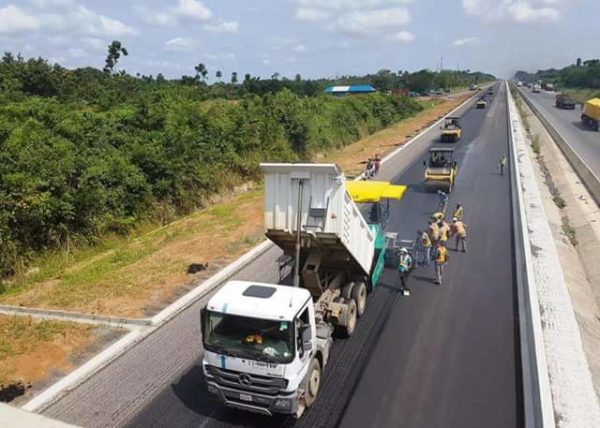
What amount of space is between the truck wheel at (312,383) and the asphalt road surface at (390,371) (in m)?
0.24

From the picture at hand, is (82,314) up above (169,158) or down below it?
below

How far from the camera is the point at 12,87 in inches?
1614

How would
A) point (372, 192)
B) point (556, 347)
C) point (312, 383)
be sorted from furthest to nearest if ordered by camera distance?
point (372, 192)
point (556, 347)
point (312, 383)

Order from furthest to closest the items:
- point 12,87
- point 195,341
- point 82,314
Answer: point 12,87 → point 82,314 → point 195,341

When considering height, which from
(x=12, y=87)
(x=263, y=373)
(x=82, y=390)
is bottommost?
(x=82, y=390)

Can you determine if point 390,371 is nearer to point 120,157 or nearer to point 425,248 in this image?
point 425,248

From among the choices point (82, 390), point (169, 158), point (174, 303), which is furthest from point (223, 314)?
point (169, 158)

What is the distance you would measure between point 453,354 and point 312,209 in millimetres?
4645

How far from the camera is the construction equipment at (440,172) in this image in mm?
27453

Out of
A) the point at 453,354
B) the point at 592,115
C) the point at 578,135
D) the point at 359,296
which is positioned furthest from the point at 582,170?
the point at 592,115

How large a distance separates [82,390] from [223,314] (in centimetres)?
401

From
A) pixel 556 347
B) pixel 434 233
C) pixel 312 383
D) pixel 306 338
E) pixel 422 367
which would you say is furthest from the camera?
pixel 434 233

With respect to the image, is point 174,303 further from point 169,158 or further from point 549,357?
point 169,158

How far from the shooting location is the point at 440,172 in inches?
1091
